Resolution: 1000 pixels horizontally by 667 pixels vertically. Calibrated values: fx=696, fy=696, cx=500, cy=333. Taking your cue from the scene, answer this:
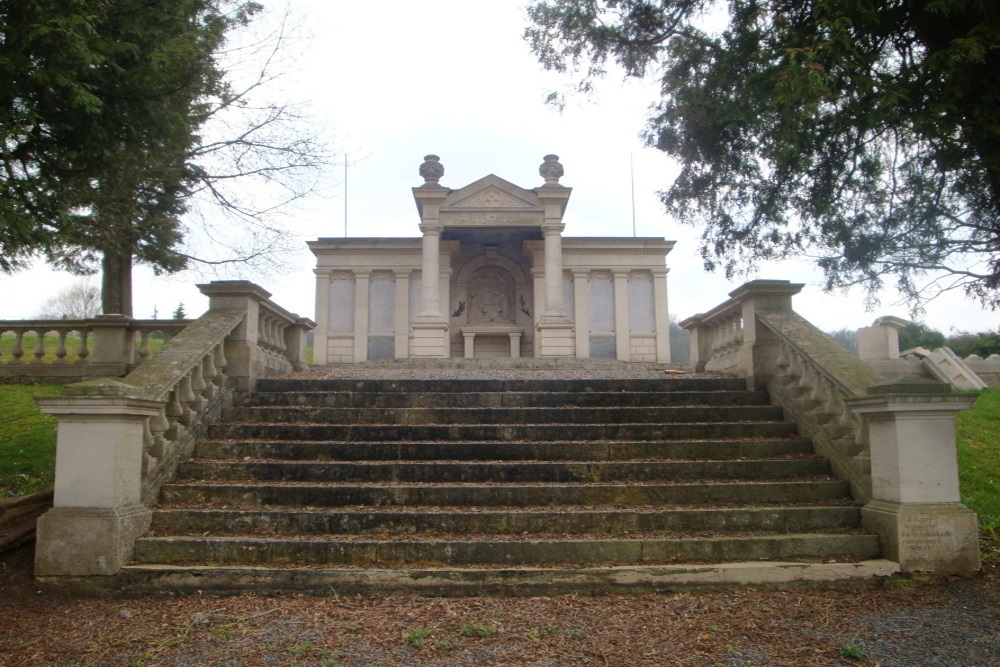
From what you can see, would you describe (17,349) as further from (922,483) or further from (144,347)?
(922,483)

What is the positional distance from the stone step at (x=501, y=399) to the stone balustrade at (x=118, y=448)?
0.88 metres

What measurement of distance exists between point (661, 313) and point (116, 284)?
1601cm

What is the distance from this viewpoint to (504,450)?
6.62m

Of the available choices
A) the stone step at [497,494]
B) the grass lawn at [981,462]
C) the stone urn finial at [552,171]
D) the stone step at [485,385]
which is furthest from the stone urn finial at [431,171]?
the stone step at [497,494]

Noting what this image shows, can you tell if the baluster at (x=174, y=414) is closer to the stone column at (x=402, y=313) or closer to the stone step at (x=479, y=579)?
→ the stone step at (x=479, y=579)

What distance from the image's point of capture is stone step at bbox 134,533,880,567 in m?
5.17

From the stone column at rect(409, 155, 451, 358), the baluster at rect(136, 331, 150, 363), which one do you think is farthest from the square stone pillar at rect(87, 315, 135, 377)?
the stone column at rect(409, 155, 451, 358)

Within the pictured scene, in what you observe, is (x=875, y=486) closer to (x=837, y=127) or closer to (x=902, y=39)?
(x=837, y=127)

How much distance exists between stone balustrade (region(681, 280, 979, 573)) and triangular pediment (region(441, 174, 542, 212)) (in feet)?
41.9

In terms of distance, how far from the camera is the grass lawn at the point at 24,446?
23.8ft

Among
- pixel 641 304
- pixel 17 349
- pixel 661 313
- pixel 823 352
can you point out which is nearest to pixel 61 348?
pixel 17 349

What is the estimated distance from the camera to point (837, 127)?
7.19 metres

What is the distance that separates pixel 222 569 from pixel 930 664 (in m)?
4.49

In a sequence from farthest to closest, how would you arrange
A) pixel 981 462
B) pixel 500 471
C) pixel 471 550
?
pixel 981 462 → pixel 500 471 → pixel 471 550
